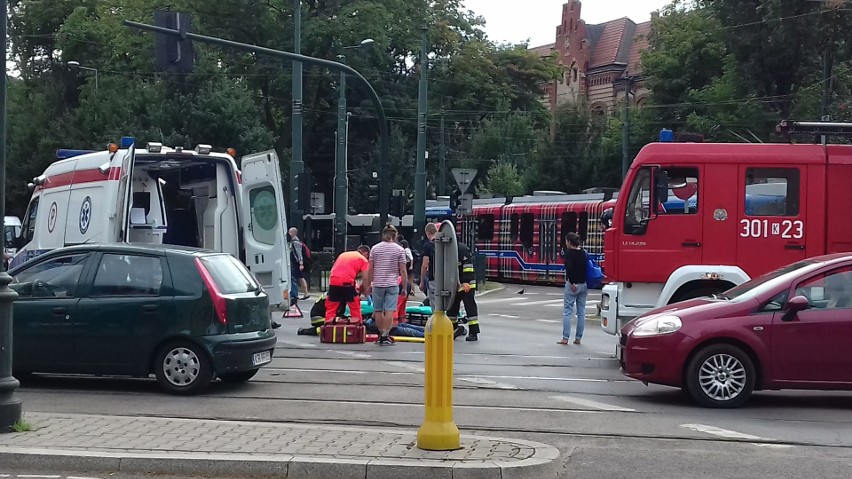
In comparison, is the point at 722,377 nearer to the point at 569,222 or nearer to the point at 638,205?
the point at 638,205

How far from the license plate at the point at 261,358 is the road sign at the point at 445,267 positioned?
404cm

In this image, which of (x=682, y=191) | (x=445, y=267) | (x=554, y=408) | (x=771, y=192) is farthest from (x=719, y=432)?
(x=771, y=192)

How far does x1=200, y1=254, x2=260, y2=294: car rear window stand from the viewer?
1118cm

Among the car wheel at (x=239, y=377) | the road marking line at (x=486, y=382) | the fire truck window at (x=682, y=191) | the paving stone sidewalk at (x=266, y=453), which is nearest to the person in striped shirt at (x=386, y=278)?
the road marking line at (x=486, y=382)

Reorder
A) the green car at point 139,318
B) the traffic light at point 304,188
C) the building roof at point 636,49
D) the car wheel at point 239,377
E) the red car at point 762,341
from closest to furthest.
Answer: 1. the red car at point 762,341
2. the green car at point 139,318
3. the car wheel at point 239,377
4. the traffic light at point 304,188
5. the building roof at point 636,49

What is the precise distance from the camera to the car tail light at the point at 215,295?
11.0 m

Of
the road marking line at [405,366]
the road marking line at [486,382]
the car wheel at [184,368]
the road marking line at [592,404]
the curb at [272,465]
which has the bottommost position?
the road marking line at [405,366]

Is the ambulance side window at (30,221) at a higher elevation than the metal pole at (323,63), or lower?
lower

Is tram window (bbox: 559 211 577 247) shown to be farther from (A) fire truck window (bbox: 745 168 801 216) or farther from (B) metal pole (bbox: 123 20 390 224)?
(A) fire truck window (bbox: 745 168 801 216)

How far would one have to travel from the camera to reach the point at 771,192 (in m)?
14.2

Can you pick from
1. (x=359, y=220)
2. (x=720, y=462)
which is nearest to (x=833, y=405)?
(x=720, y=462)

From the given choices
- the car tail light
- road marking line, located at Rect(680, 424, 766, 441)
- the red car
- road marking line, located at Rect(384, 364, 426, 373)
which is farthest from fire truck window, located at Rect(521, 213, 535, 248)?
road marking line, located at Rect(680, 424, 766, 441)

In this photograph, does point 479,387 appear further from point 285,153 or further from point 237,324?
point 285,153

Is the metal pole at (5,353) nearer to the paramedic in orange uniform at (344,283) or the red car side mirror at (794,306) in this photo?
the red car side mirror at (794,306)
